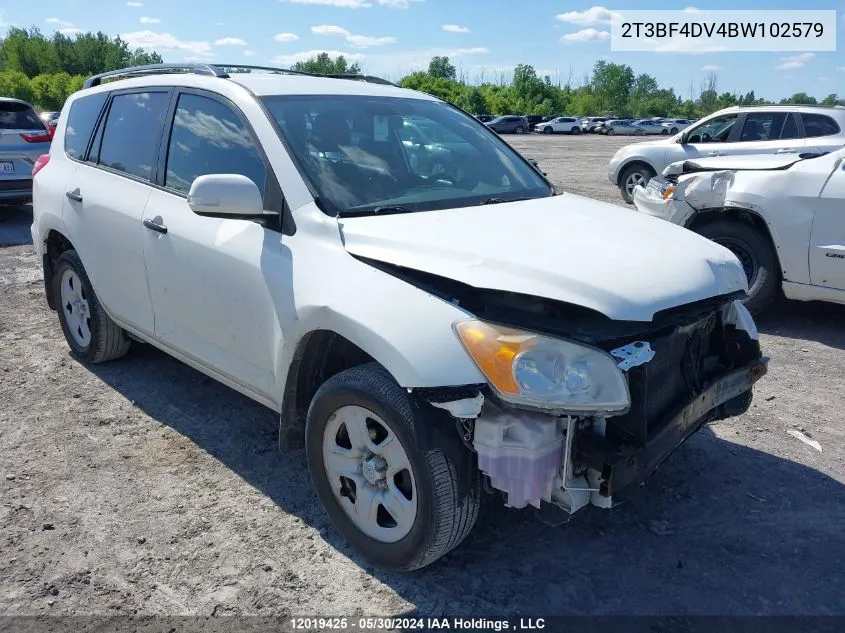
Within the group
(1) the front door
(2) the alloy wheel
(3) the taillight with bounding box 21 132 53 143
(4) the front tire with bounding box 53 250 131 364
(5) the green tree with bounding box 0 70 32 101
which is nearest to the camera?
(2) the alloy wheel

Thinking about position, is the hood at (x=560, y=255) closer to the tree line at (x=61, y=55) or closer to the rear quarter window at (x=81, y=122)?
the rear quarter window at (x=81, y=122)

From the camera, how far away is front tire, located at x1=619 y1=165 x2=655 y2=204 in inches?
533

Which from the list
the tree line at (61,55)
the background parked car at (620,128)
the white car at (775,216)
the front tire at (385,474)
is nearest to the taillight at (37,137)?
the white car at (775,216)

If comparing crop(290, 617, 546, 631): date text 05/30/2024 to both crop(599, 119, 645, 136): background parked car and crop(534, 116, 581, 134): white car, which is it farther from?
crop(599, 119, 645, 136): background parked car

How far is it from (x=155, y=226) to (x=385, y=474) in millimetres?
1935

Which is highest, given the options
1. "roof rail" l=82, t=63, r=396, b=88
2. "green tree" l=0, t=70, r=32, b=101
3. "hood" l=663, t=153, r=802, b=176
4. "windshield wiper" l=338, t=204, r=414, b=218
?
"green tree" l=0, t=70, r=32, b=101

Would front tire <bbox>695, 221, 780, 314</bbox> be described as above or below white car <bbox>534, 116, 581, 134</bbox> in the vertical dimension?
above

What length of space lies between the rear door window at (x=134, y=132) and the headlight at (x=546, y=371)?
8.21 feet

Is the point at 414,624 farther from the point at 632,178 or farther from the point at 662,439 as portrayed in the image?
the point at 632,178

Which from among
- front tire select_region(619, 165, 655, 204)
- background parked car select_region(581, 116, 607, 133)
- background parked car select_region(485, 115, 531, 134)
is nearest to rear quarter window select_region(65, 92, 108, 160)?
front tire select_region(619, 165, 655, 204)

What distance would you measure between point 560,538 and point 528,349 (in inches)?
43.9

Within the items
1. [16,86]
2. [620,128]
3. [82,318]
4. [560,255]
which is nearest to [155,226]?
[82,318]

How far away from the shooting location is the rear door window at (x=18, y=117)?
34.9 ft

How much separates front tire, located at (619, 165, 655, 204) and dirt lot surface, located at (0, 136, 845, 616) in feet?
31.6
